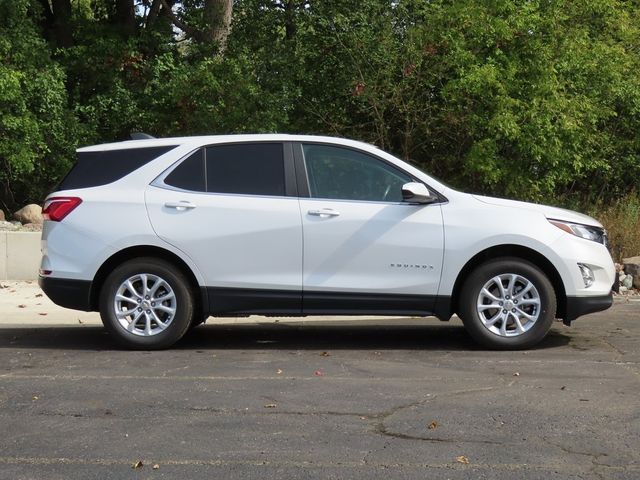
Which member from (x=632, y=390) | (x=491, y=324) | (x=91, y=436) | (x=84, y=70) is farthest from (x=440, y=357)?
(x=84, y=70)

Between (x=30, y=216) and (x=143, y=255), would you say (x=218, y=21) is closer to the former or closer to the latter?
(x=30, y=216)

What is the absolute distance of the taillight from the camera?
8125mm

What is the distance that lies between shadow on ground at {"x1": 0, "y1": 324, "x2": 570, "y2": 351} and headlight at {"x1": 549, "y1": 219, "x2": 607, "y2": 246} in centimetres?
102

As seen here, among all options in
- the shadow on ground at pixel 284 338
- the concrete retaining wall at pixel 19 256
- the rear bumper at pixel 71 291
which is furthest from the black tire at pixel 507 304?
the concrete retaining wall at pixel 19 256

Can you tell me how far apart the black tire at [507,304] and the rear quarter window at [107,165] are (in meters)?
2.88

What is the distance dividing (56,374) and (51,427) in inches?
64.9

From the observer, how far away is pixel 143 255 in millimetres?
8148

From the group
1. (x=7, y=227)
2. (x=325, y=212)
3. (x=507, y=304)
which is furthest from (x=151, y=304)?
(x=7, y=227)

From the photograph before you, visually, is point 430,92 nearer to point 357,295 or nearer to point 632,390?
point 357,295

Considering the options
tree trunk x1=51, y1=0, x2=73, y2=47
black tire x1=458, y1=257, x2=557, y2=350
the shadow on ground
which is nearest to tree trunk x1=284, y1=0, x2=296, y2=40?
tree trunk x1=51, y1=0, x2=73, y2=47

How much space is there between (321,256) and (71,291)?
83.9 inches

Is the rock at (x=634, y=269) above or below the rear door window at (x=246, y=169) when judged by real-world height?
below

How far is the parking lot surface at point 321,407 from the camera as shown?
16.2 feet

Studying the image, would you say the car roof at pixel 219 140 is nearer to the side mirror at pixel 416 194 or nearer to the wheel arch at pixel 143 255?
the side mirror at pixel 416 194
